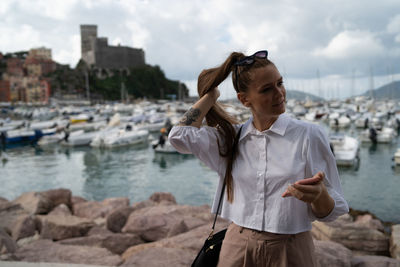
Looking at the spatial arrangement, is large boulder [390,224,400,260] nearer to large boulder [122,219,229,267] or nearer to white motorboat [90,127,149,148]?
large boulder [122,219,229,267]

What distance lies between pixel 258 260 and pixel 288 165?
1.37 ft

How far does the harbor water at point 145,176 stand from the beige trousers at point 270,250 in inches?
351

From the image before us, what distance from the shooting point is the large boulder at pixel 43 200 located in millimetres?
7848

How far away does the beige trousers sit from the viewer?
1.46 m

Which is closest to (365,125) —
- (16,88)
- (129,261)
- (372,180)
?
(372,180)

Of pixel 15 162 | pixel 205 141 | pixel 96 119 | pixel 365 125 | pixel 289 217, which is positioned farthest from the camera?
pixel 96 119

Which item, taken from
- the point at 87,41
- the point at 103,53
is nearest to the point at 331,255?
the point at 103,53

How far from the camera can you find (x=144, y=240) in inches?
220

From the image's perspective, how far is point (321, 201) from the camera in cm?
133

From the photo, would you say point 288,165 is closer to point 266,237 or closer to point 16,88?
point 266,237

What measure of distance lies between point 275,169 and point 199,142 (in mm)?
354

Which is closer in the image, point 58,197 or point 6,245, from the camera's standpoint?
point 6,245

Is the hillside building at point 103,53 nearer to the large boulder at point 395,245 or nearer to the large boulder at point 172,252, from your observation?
the large boulder at point 172,252

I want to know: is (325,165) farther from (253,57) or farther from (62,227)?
(62,227)
